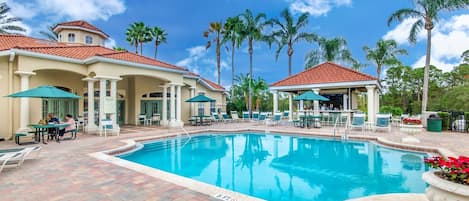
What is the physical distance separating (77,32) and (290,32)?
19.4 meters

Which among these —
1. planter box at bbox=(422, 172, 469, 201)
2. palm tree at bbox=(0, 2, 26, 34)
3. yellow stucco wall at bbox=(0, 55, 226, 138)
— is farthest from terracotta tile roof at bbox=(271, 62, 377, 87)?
palm tree at bbox=(0, 2, 26, 34)

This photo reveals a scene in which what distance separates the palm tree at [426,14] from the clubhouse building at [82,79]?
53.4 ft

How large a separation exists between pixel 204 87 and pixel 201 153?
1423cm

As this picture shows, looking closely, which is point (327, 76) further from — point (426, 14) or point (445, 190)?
point (445, 190)

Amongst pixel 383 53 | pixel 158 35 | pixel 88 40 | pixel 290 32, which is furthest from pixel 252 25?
pixel 383 53

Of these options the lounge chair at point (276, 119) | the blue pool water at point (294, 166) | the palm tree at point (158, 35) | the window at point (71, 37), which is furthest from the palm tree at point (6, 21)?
the lounge chair at point (276, 119)

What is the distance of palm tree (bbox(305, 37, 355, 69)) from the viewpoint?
27.1 m

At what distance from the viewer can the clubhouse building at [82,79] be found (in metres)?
11.5

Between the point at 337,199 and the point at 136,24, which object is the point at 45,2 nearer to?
the point at 136,24

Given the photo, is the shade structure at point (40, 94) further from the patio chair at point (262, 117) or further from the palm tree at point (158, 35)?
the palm tree at point (158, 35)

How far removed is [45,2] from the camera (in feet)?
61.7

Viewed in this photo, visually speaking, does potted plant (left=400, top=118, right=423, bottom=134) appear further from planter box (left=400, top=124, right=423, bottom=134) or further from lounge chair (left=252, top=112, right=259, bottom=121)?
lounge chair (left=252, top=112, right=259, bottom=121)

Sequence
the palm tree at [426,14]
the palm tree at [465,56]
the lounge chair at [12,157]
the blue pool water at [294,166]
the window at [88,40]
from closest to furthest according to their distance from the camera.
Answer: the blue pool water at [294,166] < the lounge chair at [12,157] < the palm tree at [426,14] < the window at [88,40] < the palm tree at [465,56]

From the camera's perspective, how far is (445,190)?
2904 millimetres
